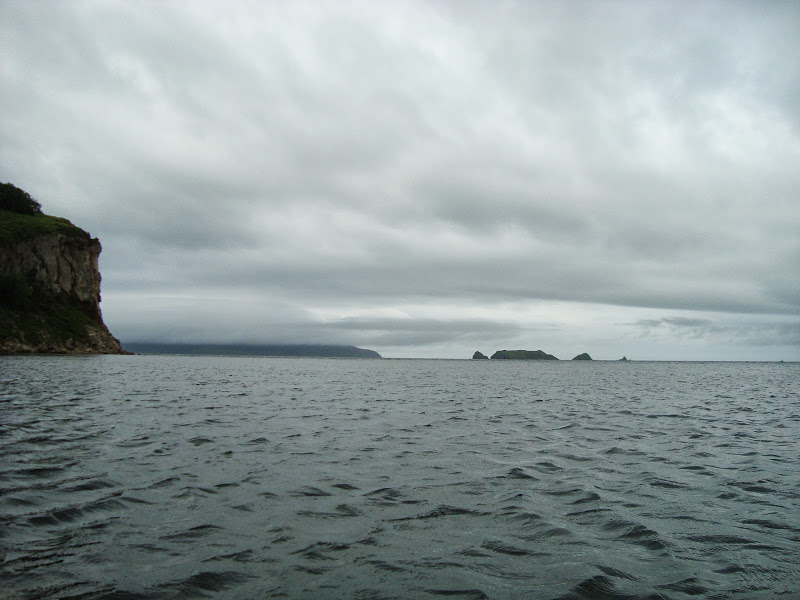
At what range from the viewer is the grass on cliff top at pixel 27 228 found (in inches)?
4783

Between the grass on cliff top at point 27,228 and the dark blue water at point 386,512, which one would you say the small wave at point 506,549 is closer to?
the dark blue water at point 386,512

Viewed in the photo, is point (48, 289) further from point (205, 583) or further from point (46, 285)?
point (205, 583)

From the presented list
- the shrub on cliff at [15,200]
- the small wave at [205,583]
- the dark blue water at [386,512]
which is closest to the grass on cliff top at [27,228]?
the shrub on cliff at [15,200]

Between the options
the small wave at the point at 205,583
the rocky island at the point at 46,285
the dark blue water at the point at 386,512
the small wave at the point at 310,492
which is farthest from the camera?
the rocky island at the point at 46,285

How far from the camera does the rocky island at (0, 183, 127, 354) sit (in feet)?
368

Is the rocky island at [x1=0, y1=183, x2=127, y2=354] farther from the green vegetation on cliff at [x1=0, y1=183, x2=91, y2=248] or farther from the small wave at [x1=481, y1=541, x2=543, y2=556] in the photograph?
the small wave at [x1=481, y1=541, x2=543, y2=556]

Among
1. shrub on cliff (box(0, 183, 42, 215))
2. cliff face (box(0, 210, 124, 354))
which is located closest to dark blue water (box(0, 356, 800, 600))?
cliff face (box(0, 210, 124, 354))

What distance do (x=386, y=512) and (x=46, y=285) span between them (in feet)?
479

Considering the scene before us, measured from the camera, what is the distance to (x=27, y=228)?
413 feet

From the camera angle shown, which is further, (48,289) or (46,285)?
(48,289)

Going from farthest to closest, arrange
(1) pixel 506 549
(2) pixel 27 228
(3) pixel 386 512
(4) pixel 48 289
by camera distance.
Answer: (4) pixel 48 289, (2) pixel 27 228, (3) pixel 386 512, (1) pixel 506 549

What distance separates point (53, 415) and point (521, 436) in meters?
21.0

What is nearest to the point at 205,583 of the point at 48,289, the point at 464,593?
the point at 464,593

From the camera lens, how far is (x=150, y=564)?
25.3ft
